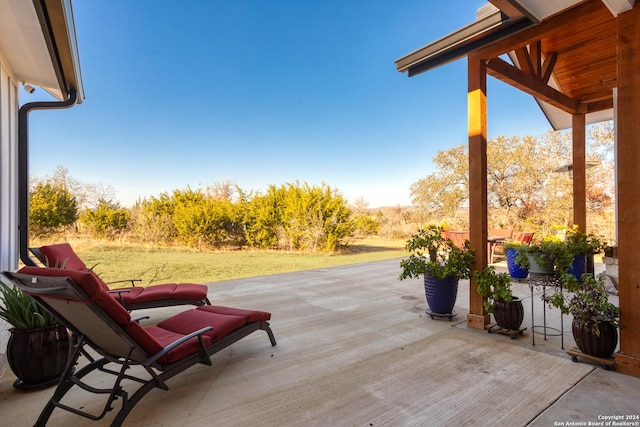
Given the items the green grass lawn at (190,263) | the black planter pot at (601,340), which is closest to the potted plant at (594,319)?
the black planter pot at (601,340)

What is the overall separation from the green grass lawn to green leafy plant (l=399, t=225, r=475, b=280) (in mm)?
4728

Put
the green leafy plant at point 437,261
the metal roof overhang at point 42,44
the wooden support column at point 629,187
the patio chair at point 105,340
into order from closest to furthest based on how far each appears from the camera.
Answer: the patio chair at point 105,340, the wooden support column at point 629,187, the metal roof overhang at point 42,44, the green leafy plant at point 437,261

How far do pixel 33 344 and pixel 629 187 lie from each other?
4657 mm

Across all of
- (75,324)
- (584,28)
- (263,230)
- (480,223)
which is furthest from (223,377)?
(263,230)

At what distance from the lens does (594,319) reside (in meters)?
2.62

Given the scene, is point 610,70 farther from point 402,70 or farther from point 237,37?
point 237,37

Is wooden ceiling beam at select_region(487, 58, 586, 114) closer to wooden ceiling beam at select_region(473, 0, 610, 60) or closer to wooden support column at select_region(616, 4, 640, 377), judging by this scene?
wooden ceiling beam at select_region(473, 0, 610, 60)

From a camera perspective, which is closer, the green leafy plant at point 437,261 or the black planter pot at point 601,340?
the black planter pot at point 601,340

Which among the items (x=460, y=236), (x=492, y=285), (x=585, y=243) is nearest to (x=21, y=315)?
(x=492, y=285)

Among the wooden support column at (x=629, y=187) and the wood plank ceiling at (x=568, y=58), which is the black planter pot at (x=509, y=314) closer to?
the wooden support column at (x=629, y=187)

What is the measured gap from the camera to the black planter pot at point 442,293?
395 cm

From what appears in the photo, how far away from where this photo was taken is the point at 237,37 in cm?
1214

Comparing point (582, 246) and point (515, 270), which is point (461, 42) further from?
point (515, 270)

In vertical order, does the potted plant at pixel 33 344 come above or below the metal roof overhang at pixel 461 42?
below
